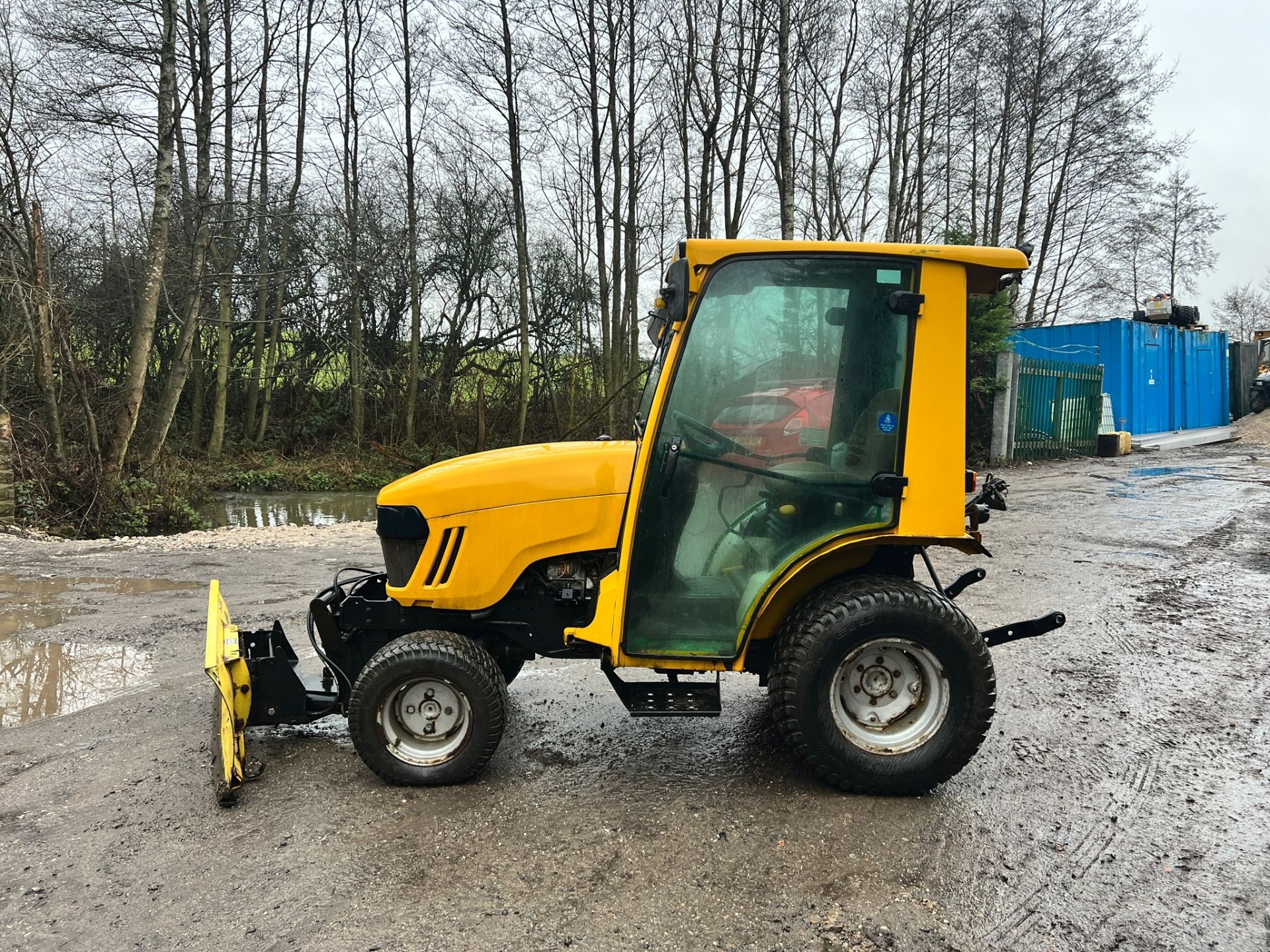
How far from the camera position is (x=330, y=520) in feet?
45.6

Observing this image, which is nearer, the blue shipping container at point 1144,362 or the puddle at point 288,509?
the puddle at point 288,509

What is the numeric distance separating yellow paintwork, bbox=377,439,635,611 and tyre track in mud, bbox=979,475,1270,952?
203cm

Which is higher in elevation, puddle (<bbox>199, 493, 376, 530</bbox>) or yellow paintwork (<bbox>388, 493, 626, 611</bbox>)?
yellow paintwork (<bbox>388, 493, 626, 611</bbox>)

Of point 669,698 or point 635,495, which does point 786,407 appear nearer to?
point 635,495

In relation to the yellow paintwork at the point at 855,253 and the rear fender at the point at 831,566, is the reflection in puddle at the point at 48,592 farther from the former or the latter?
the yellow paintwork at the point at 855,253

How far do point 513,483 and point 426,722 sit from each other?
1.07m

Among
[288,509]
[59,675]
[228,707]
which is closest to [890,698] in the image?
[228,707]

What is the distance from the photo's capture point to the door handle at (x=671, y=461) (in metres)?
3.32

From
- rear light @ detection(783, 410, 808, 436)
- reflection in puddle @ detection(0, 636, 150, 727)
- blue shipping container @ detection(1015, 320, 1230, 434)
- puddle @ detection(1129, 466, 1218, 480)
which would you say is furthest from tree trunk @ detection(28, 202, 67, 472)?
blue shipping container @ detection(1015, 320, 1230, 434)

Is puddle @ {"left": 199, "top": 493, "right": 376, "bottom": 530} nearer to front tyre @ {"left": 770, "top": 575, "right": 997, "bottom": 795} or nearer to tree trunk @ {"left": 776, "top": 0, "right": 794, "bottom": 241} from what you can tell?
tree trunk @ {"left": 776, "top": 0, "right": 794, "bottom": 241}

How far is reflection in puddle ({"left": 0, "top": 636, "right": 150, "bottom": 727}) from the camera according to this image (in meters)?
4.55

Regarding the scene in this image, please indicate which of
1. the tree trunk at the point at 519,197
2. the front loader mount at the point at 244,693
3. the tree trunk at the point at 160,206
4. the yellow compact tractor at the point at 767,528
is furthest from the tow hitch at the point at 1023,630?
the tree trunk at the point at 519,197

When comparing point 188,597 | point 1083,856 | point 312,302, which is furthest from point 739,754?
point 312,302

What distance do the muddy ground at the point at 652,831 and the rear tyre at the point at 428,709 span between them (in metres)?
0.12
